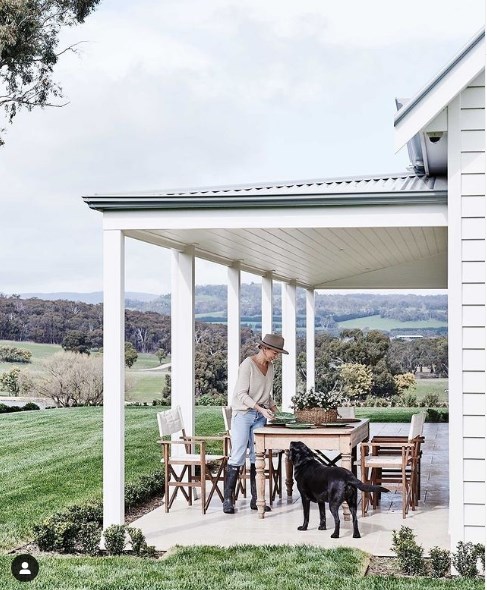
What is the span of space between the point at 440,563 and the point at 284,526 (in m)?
2.04

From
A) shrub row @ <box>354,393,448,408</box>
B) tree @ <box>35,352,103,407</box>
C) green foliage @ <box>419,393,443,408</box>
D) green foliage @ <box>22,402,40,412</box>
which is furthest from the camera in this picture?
shrub row @ <box>354,393,448,408</box>

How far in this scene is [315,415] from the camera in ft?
30.5

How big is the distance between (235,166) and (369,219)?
3073 cm

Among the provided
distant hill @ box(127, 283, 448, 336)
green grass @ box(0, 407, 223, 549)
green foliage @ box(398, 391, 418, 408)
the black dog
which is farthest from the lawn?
distant hill @ box(127, 283, 448, 336)

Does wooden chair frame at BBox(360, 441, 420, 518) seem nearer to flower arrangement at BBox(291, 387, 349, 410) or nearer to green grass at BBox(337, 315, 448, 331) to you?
flower arrangement at BBox(291, 387, 349, 410)

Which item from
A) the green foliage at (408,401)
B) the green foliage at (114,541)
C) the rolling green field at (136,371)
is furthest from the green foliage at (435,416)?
the green foliage at (114,541)

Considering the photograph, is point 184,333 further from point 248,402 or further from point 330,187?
point 330,187

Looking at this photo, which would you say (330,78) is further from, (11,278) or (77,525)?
(77,525)

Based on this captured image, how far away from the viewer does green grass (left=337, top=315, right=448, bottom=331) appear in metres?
31.2

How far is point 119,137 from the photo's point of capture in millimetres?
35844

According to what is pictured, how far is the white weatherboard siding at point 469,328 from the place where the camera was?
23.8 feet

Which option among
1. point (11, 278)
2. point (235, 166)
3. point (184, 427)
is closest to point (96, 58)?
point (235, 166)

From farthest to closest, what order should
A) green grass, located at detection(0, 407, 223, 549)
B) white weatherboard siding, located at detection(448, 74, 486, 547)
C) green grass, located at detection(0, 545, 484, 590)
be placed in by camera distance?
green grass, located at detection(0, 407, 223, 549) < white weatherboard siding, located at detection(448, 74, 486, 547) < green grass, located at detection(0, 545, 484, 590)

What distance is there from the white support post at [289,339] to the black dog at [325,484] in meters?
7.60
